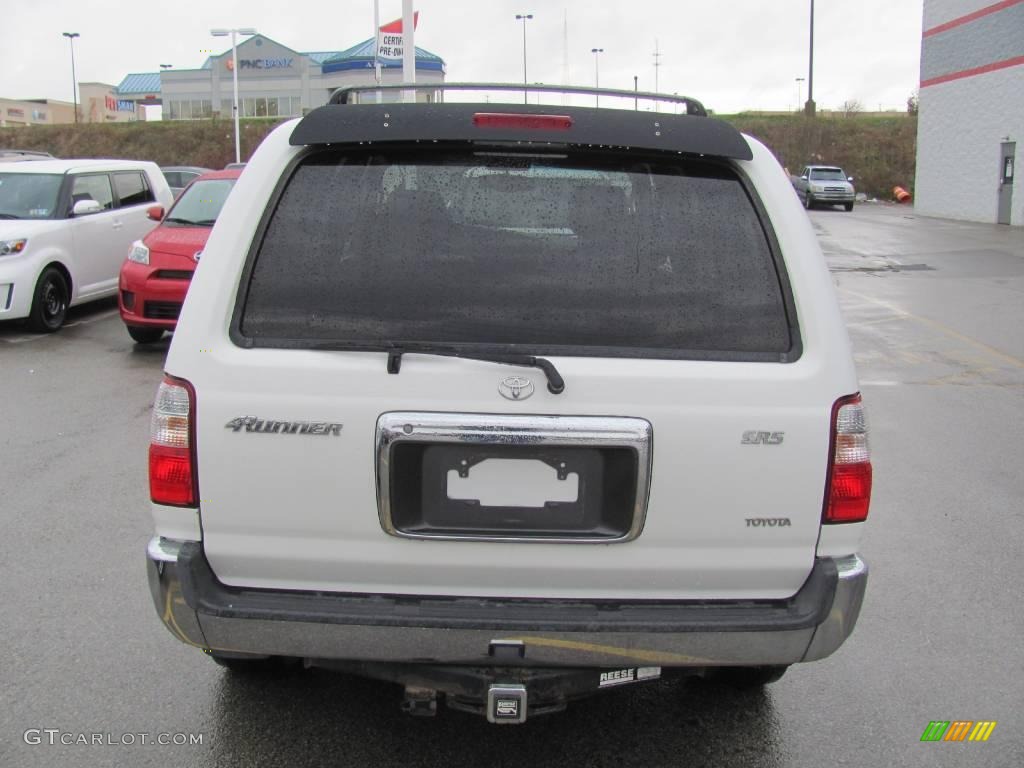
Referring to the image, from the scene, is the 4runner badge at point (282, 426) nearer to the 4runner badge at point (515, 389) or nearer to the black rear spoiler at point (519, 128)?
the 4runner badge at point (515, 389)

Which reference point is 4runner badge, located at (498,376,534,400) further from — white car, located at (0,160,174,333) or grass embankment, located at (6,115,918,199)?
grass embankment, located at (6,115,918,199)

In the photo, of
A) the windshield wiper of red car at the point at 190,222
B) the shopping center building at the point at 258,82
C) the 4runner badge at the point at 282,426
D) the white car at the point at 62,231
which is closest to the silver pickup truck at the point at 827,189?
the white car at the point at 62,231

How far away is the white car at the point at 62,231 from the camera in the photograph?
1065cm

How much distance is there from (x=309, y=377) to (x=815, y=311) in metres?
1.36

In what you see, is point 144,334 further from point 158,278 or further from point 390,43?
point 390,43

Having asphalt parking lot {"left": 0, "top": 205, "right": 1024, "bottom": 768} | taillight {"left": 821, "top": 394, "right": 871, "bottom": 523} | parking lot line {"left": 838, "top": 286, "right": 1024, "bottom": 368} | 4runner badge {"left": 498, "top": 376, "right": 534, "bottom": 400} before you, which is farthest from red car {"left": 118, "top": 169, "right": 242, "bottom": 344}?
parking lot line {"left": 838, "top": 286, "right": 1024, "bottom": 368}

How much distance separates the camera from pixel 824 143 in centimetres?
5644

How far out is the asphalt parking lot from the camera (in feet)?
10.7

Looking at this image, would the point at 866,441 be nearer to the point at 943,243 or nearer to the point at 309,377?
the point at 309,377

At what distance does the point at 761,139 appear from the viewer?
52750mm

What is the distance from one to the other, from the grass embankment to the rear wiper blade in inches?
1940

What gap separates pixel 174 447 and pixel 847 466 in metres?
1.81

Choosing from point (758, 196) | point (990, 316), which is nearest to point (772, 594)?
point (758, 196)

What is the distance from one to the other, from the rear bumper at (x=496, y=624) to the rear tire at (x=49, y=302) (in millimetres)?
9319
